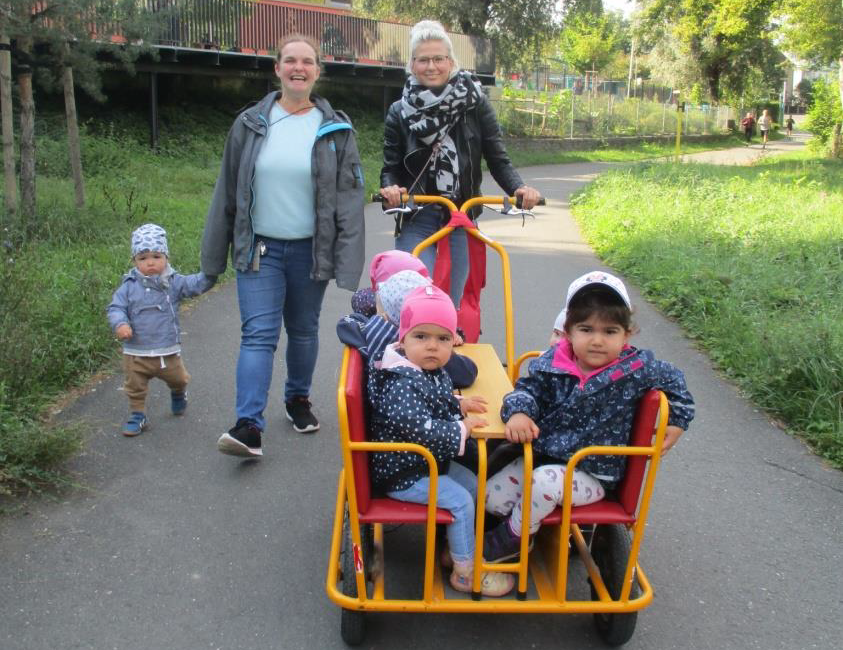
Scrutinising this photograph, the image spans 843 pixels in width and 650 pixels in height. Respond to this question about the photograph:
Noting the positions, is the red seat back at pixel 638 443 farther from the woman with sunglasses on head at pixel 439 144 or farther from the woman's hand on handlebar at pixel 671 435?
the woman with sunglasses on head at pixel 439 144

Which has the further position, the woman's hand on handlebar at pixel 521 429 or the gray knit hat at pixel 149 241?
the gray knit hat at pixel 149 241

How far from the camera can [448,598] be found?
2.91 metres

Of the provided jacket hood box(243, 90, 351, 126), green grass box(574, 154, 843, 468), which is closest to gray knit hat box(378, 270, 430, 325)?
jacket hood box(243, 90, 351, 126)

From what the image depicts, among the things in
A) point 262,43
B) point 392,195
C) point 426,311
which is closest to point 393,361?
point 426,311

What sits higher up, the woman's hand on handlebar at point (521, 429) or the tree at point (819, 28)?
the tree at point (819, 28)

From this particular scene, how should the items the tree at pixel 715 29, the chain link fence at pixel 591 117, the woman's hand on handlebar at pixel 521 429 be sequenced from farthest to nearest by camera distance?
the chain link fence at pixel 591 117, the tree at pixel 715 29, the woman's hand on handlebar at pixel 521 429

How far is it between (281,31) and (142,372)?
68.3 ft

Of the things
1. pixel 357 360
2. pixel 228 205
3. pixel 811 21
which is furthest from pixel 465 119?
pixel 811 21

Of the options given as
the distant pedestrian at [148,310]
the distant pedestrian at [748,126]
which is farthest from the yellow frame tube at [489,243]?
the distant pedestrian at [748,126]

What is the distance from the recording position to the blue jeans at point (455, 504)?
2.90 meters

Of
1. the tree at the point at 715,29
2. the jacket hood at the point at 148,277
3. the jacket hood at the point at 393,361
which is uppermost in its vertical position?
the tree at the point at 715,29

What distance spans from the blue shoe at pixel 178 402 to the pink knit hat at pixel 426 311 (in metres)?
2.49

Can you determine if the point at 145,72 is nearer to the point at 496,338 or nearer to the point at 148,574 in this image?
the point at 496,338

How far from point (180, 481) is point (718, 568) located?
250 centimetres
